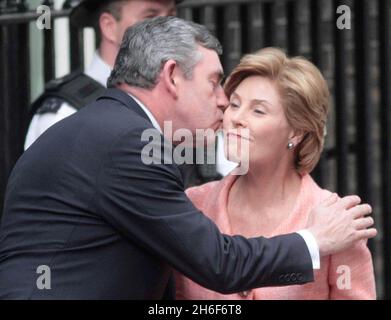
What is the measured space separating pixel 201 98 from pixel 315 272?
667 mm

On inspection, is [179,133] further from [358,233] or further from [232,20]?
[232,20]

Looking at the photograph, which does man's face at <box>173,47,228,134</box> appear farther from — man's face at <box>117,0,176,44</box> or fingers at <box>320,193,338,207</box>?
man's face at <box>117,0,176,44</box>

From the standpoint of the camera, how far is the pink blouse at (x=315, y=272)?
438cm

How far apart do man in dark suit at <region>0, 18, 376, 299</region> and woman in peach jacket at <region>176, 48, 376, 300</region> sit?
0.53 feet

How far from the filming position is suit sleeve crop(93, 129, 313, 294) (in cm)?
421

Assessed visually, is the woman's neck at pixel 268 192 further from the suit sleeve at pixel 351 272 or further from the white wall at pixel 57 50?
the white wall at pixel 57 50

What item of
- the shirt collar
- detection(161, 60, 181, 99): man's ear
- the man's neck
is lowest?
detection(161, 60, 181, 99): man's ear

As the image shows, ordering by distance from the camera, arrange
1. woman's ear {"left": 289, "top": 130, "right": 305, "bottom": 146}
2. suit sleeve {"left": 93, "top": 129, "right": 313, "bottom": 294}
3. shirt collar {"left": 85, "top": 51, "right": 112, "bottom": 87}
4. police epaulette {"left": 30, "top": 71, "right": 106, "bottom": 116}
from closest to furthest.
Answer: suit sleeve {"left": 93, "top": 129, "right": 313, "bottom": 294}, woman's ear {"left": 289, "top": 130, "right": 305, "bottom": 146}, police epaulette {"left": 30, "top": 71, "right": 106, "bottom": 116}, shirt collar {"left": 85, "top": 51, "right": 112, "bottom": 87}

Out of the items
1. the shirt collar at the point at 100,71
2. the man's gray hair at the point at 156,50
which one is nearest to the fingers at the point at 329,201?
the man's gray hair at the point at 156,50

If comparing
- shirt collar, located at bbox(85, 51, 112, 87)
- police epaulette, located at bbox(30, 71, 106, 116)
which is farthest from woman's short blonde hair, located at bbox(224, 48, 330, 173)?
shirt collar, located at bbox(85, 51, 112, 87)

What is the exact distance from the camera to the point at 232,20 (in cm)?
659

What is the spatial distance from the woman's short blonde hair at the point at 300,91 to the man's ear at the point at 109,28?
142 cm

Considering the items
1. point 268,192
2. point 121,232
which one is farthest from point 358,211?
point 121,232

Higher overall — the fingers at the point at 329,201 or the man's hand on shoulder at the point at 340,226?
the fingers at the point at 329,201
